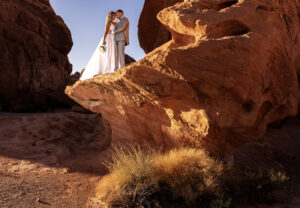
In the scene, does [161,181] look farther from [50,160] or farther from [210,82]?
[50,160]

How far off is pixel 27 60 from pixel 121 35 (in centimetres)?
1249

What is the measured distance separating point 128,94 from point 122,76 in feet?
2.39

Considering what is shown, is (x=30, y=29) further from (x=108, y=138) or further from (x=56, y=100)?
(x=108, y=138)

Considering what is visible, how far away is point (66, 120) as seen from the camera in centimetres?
1014

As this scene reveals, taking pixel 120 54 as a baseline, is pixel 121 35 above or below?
above

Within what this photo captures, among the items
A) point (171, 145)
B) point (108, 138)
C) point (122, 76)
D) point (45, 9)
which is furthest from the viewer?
point (45, 9)

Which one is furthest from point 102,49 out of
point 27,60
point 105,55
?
point 27,60

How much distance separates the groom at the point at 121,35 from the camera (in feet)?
21.0

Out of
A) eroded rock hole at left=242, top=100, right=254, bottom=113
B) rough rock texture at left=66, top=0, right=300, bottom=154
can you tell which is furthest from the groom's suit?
eroded rock hole at left=242, top=100, right=254, bottom=113

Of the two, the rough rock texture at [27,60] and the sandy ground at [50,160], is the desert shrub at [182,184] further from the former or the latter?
the rough rock texture at [27,60]

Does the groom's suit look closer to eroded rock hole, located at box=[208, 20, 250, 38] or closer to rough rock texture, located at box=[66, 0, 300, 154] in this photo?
rough rock texture, located at box=[66, 0, 300, 154]

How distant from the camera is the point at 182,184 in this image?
4535mm

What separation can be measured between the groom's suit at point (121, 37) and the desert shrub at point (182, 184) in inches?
110

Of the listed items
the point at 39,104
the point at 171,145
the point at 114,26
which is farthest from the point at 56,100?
the point at 171,145
